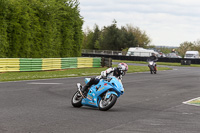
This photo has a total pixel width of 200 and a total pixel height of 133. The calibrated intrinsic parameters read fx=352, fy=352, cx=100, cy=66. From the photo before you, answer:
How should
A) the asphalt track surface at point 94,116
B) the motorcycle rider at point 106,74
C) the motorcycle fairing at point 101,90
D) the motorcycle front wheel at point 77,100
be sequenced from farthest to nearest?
the motorcycle front wheel at point 77,100, the motorcycle rider at point 106,74, the motorcycle fairing at point 101,90, the asphalt track surface at point 94,116

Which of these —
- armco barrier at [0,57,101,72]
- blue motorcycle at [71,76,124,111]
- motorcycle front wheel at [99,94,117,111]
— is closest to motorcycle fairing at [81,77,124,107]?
blue motorcycle at [71,76,124,111]

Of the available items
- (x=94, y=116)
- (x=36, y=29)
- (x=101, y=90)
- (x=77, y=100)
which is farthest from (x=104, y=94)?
(x=36, y=29)

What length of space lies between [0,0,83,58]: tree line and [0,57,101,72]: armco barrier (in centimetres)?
188

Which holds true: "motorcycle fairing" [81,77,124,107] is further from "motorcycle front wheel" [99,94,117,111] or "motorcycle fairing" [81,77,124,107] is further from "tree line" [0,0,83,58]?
"tree line" [0,0,83,58]

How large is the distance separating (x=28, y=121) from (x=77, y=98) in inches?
110

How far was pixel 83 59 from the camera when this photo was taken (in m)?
31.7

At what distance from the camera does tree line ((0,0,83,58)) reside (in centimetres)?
2802

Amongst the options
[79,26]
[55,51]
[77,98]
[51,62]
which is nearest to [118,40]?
[79,26]

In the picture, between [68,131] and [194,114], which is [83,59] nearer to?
[194,114]

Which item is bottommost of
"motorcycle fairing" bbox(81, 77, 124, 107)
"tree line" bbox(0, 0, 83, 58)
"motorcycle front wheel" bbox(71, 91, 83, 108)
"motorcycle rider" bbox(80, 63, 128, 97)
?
"motorcycle front wheel" bbox(71, 91, 83, 108)

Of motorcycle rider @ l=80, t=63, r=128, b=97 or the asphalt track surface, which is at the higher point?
motorcycle rider @ l=80, t=63, r=128, b=97

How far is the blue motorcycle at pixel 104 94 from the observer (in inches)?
365

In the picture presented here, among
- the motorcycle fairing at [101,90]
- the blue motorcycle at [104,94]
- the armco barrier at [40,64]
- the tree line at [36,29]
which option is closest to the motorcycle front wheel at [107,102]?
the blue motorcycle at [104,94]

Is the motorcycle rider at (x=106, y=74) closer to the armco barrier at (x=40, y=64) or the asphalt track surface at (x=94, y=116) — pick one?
the asphalt track surface at (x=94, y=116)
